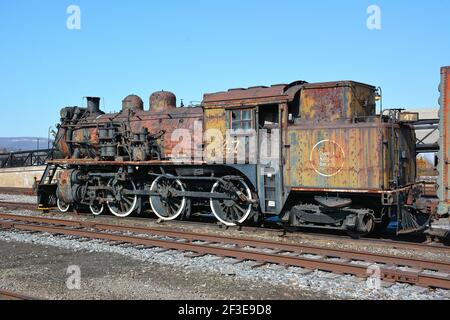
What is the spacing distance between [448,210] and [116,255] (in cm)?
730

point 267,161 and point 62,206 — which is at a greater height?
point 267,161

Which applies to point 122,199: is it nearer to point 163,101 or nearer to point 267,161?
point 163,101

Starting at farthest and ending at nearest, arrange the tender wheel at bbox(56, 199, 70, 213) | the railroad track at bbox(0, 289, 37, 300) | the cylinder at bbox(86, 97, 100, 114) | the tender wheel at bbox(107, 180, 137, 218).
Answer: the cylinder at bbox(86, 97, 100, 114), the tender wheel at bbox(56, 199, 70, 213), the tender wheel at bbox(107, 180, 137, 218), the railroad track at bbox(0, 289, 37, 300)

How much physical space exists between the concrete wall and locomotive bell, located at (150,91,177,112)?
18690 millimetres

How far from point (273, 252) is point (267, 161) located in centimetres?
287

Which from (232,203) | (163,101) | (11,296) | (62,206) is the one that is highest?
(163,101)

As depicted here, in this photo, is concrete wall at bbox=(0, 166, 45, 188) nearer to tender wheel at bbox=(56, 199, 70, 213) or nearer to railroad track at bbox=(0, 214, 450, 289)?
tender wheel at bbox=(56, 199, 70, 213)

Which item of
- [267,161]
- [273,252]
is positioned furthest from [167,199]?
[273,252]

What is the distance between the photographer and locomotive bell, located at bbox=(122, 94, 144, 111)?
17391mm

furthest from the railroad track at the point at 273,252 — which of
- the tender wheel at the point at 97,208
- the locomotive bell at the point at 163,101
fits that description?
the locomotive bell at the point at 163,101

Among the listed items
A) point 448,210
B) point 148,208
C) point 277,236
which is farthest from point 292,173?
point 148,208

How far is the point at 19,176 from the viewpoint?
33844 millimetres

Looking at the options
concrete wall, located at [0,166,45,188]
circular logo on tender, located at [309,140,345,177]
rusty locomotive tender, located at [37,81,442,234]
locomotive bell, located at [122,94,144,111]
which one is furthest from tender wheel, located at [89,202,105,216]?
concrete wall, located at [0,166,45,188]
